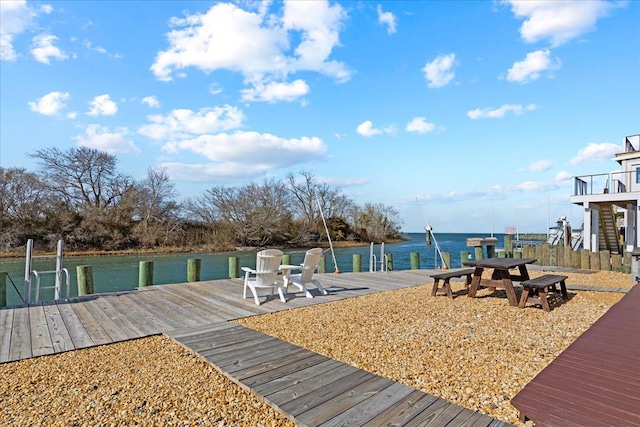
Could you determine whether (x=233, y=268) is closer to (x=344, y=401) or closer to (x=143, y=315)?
(x=143, y=315)

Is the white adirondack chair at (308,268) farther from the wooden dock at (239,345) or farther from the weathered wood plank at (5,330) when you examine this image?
the weathered wood plank at (5,330)

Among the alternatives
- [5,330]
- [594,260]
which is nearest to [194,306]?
[5,330]

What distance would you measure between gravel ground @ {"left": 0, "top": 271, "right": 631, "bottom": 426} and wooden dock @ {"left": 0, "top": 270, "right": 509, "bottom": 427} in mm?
160

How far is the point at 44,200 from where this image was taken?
24.6 m

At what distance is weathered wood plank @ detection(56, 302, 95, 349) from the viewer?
3.97 metres

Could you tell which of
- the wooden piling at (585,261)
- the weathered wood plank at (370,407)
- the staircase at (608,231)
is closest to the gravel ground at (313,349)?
the weathered wood plank at (370,407)

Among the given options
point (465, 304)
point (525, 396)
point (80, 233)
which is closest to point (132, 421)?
point (525, 396)

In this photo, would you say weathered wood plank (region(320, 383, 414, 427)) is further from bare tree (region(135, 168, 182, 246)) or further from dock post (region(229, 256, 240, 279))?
bare tree (region(135, 168, 182, 246))

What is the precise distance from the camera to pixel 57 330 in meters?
4.43

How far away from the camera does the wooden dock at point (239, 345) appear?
2340 millimetres

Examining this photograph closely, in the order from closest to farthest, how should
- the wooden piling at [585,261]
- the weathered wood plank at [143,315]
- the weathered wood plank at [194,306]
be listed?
the weathered wood plank at [143,315]
the weathered wood plank at [194,306]
the wooden piling at [585,261]

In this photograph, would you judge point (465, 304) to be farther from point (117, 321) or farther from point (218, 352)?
point (117, 321)

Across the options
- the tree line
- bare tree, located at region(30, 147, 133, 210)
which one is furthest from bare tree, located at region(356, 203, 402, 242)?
bare tree, located at region(30, 147, 133, 210)

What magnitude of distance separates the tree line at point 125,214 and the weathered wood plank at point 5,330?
14405mm
